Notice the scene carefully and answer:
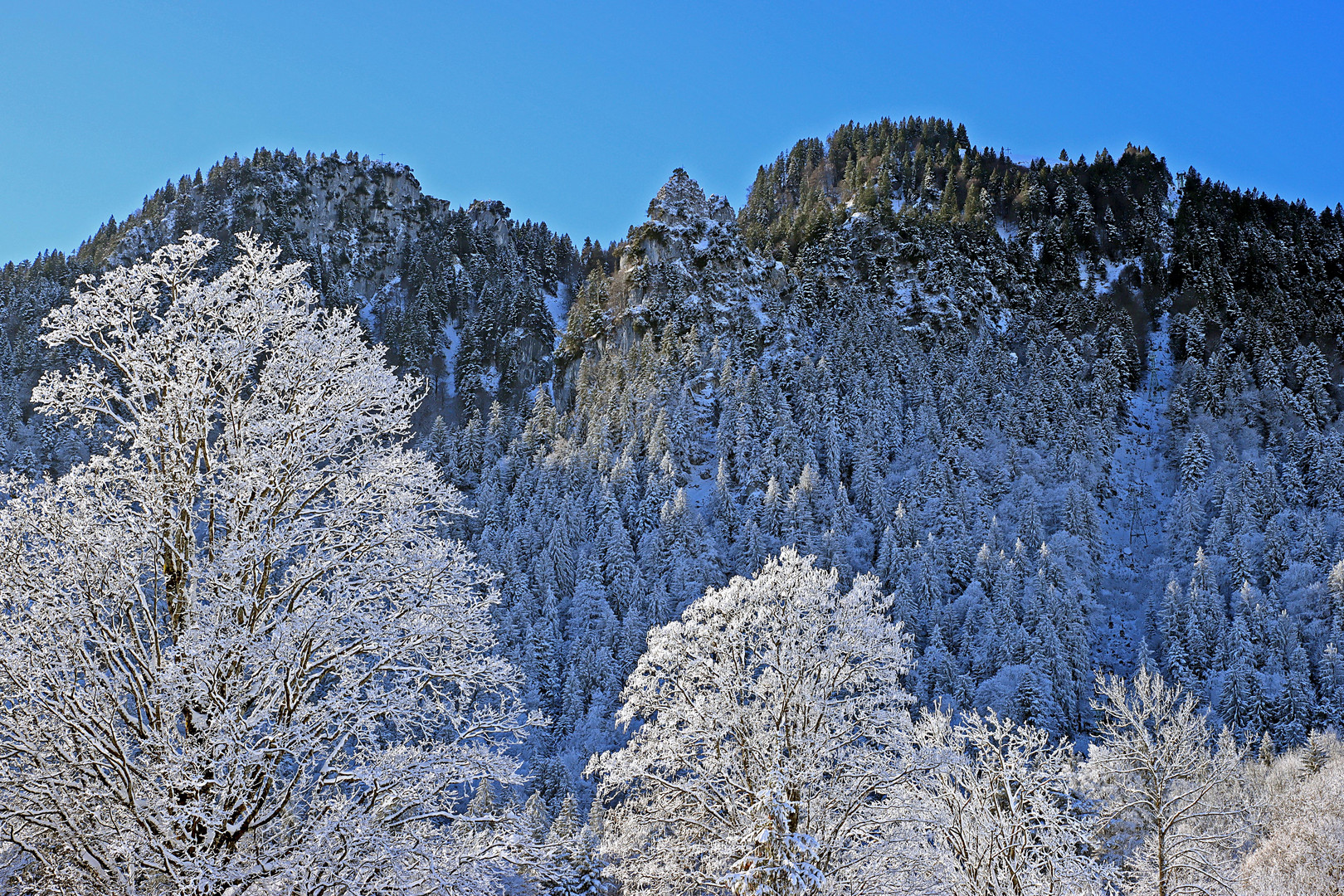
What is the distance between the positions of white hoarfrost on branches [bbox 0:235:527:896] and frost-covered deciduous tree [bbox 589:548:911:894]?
6.98 meters

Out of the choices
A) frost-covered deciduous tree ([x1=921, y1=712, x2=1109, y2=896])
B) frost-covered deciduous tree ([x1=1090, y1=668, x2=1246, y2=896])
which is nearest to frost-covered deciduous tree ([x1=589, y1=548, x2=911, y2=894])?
frost-covered deciduous tree ([x1=921, y1=712, x2=1109, y2=896])

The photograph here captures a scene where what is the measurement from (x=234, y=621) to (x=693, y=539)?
234ft

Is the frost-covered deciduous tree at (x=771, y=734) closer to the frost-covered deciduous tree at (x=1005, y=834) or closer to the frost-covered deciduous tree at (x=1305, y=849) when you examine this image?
the frost-covered deciduous tree at (x=1005, y=834)

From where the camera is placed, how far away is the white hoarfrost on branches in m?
6.34

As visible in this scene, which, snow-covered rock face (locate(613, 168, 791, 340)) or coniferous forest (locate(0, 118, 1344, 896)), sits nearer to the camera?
coniferous forest (locate(0, 118, 1344, 896))

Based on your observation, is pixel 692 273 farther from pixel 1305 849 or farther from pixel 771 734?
pixel 771 734

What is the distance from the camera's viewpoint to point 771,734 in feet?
46.8

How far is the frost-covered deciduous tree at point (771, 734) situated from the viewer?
14078 millimetres

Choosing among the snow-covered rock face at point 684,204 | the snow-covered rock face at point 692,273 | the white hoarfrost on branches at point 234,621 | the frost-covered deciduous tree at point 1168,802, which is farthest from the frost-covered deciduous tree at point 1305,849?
the snow-covered rock face at point 684,204

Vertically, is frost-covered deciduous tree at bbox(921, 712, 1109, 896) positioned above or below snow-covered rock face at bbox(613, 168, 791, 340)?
below

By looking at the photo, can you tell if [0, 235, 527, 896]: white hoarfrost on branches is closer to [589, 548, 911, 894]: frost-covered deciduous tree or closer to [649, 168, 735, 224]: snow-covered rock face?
[589, 548, 911, 894]: frost-covered deciduous tree

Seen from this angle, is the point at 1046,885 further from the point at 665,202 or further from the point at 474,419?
the point at 665,202

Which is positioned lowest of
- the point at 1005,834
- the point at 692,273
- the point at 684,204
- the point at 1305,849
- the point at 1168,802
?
the point at 1305,849

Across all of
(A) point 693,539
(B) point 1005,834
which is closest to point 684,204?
(A) point 693,539
